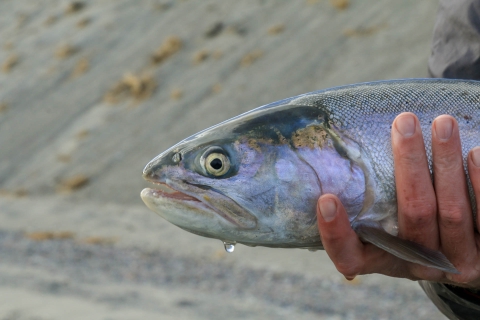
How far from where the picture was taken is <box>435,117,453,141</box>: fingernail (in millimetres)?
2490

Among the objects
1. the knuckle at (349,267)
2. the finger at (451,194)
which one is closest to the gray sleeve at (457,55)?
the finger at (451,194)

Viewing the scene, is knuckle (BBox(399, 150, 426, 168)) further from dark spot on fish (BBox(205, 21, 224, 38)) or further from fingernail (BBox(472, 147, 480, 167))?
dark spot on fish (BBox(205, 21, 224, 38))

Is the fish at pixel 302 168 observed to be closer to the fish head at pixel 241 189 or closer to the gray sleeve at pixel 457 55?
the fish head at pixel 241 189

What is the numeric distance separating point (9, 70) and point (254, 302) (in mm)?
19944

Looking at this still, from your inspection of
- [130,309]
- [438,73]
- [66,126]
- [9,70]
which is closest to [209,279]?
[130,309]

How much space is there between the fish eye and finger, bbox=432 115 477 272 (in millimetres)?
846

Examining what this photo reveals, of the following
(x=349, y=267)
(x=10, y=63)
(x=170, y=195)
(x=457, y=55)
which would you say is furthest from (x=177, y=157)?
(x=10, y=63)

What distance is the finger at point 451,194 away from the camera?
98.8 inches

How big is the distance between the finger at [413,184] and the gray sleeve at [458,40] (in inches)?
30.9

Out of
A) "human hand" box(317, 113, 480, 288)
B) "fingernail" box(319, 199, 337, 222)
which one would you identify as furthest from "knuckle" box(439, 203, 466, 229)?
"fingernail" box(319, 199, 337, 222)

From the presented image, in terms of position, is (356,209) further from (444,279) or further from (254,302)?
(254,302)

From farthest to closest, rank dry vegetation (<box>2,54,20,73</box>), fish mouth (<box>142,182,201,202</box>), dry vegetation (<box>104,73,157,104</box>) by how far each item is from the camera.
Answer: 1. dry vegetation (<box>2,54,20,73</box>)
2. dry vegetation (<box>104,73,157,104</box>)
3. fish mouth (<box>142,182,201,202</box>)

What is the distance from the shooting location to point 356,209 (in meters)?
2.58

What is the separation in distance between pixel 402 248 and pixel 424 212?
0.73 ft
